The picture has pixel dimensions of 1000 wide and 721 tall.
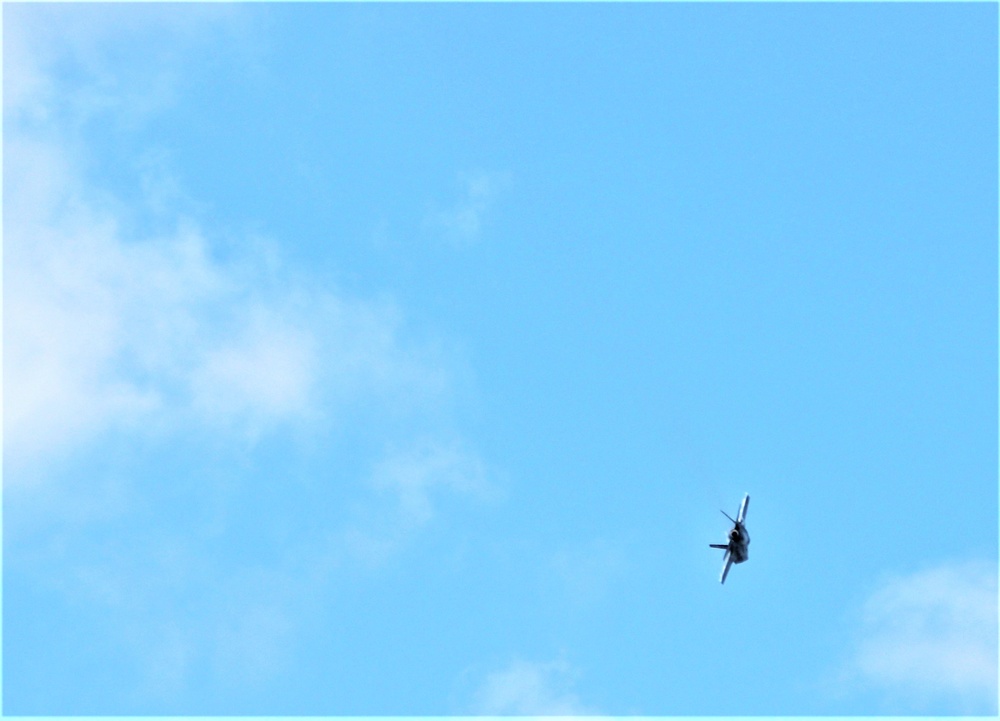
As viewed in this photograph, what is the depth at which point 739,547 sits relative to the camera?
26203mm
